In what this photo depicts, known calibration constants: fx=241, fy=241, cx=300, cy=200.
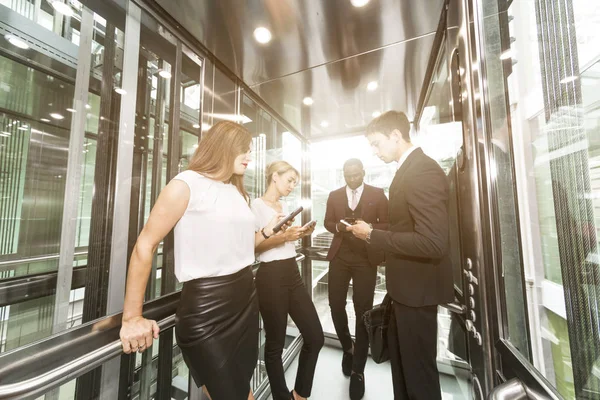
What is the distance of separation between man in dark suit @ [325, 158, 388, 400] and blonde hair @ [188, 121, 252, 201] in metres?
1.22

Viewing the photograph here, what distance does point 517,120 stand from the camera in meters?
0.82

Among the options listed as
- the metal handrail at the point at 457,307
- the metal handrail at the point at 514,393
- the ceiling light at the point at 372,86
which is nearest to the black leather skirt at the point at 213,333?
the metal handrail at the point at 514,393

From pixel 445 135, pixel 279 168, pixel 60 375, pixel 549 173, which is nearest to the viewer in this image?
pixel 549 173

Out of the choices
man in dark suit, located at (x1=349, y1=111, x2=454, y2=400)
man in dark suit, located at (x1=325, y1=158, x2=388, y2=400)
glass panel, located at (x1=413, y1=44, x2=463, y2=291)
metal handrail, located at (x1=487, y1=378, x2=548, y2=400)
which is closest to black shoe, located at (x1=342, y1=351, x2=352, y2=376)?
man in dark suit, located at (x1=325, y1=158, x2=388, y2=400)

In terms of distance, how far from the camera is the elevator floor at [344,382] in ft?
6.80

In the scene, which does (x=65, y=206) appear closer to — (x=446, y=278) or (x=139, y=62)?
(x=139, y=62)

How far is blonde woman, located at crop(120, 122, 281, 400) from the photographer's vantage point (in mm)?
969

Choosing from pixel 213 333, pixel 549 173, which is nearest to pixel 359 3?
pixel 549 173

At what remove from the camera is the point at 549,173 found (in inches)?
26.9

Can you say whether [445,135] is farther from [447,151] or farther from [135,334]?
[135,334]

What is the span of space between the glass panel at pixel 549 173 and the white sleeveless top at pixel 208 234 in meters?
1.14

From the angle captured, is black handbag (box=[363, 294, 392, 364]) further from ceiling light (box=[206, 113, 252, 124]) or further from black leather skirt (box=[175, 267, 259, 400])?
ceiling light (box=[206, 113, 252, 124])

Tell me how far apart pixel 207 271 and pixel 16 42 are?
Result: 3.73 feet

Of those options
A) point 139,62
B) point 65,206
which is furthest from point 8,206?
point 139,62
